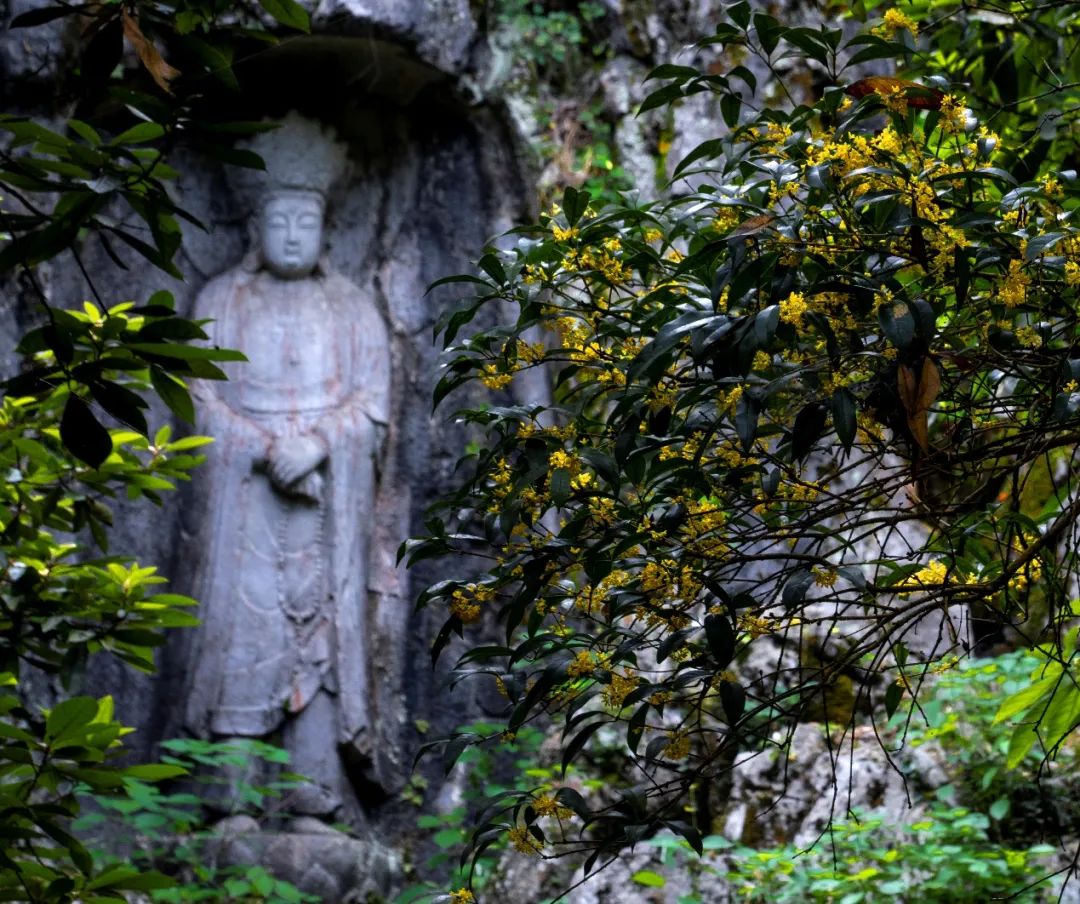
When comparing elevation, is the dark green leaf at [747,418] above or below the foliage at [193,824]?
above

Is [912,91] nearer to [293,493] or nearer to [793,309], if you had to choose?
[793,309]

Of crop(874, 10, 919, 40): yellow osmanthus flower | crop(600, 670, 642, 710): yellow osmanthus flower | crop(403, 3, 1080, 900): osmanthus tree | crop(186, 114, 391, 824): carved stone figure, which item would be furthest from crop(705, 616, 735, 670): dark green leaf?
crop(186, 114, 391, 824): carved stone figure

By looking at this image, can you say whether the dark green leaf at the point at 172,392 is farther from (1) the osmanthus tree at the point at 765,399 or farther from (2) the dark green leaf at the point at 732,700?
(2) the dark green leaf at the point at 732,700

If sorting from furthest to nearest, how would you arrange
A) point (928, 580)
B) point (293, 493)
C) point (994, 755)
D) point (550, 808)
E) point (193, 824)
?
point (293, 493) < point (193, 824) < point (994, 755) < point (928, 580) < point (550, 808)

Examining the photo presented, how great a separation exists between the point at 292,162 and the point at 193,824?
245cm

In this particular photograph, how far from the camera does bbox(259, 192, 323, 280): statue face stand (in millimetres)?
5203

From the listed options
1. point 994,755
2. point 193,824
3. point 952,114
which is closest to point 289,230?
point 193,824

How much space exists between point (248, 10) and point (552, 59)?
131 centimetres

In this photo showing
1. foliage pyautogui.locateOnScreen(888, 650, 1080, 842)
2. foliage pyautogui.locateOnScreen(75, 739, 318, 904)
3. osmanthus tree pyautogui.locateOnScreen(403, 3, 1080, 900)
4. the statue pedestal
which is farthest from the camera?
the statue pedestal

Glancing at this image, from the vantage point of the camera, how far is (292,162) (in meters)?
5.23

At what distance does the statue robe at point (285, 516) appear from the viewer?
480cm

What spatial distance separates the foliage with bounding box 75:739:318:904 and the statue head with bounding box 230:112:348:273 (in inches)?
72.1

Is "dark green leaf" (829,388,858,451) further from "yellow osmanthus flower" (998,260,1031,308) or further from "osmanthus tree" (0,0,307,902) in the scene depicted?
"osmanthus tree" (0,0,307,902)

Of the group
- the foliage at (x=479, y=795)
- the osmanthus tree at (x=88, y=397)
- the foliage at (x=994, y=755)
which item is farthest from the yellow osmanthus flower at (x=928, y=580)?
the foliage at (x=479, y=795)
